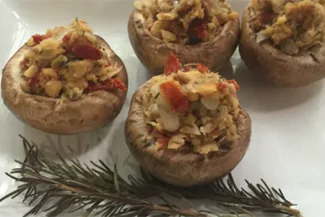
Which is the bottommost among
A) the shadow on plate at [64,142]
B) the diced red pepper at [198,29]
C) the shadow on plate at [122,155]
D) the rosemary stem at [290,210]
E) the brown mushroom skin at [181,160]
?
the rosemary stem at [290,210]

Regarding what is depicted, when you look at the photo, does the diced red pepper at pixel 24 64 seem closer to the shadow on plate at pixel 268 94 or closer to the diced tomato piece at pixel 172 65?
the diced tomato piece at pixel 172 65

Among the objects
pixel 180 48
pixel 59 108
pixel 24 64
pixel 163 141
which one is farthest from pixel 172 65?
pixel 24 64

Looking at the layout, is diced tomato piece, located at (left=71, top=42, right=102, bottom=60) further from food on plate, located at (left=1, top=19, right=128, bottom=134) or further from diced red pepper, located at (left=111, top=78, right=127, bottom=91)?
diced red pepper, located at (left=111, top=78, right=127, bottom=91)

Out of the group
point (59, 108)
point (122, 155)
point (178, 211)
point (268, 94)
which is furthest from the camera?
point (268, 94)

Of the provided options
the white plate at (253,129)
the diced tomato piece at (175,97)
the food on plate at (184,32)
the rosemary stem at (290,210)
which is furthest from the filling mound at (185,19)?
the rosemary stem at (290,210)

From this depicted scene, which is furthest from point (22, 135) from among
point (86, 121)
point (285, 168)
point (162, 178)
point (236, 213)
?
point (285, 168)

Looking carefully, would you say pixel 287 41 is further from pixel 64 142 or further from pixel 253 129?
pixel 64 142
